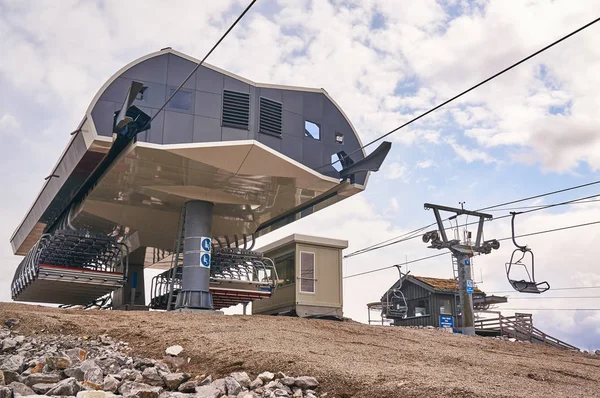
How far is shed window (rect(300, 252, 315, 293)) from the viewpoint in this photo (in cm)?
2041

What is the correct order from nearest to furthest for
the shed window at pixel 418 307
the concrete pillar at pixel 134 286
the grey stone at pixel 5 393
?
1. the grey stone at pixel 5 393
2. the concrete pillar at pixel 134 286
3. the shed window at pixel 418 307

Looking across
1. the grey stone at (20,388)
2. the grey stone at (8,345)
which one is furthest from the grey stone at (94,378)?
the grey stone at (8,345)

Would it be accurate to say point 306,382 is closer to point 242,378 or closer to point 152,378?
point 242,378

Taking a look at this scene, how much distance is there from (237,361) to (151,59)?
10.4m

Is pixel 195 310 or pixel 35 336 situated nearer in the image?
pixel 35 336

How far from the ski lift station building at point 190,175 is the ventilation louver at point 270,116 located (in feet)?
0.11

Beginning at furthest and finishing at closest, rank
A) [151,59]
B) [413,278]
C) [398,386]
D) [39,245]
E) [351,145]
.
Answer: [413,278]
[39,245]
[351,145]
[151,59]
[398,386]

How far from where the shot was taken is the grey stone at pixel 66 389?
22.3 ft

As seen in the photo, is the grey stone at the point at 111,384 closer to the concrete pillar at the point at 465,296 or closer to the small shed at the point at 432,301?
the concrete pillar at the point at 465,296

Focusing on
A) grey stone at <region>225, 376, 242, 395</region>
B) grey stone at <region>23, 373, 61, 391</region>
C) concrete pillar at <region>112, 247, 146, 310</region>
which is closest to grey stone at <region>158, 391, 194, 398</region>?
grey stone at <region>225, 376, 242, 395</region>

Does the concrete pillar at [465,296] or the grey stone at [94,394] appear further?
the concrete pillar at [465,296]

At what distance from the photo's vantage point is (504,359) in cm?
1115

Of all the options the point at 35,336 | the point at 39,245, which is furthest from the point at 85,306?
the point at 35,336

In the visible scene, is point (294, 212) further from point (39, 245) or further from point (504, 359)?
point (504, 359)
